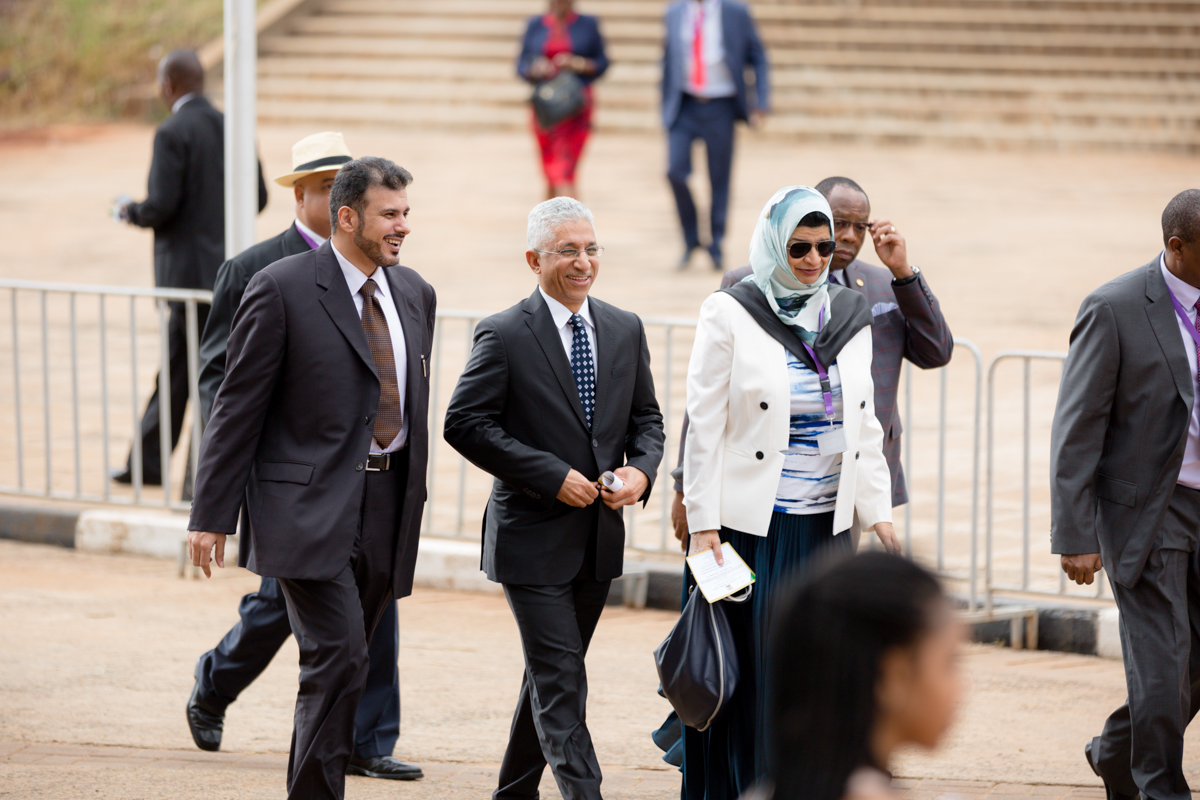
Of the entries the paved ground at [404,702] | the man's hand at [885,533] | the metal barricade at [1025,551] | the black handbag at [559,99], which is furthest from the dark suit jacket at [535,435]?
the black handbag at [559,99]

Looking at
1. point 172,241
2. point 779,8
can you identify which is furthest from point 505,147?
point 172,241

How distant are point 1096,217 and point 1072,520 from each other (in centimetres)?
1164

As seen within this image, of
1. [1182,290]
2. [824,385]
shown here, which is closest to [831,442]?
[824,385]

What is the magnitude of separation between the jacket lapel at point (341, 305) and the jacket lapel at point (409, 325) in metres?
0.14

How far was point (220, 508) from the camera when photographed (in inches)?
164

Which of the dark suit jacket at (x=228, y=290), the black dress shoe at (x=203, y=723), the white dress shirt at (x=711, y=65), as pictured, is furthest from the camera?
the white dress shirt at (x=711, y=65)

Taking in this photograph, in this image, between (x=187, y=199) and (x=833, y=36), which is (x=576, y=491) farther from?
(x=833, y=36)

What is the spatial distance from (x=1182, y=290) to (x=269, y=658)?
3.08 meters

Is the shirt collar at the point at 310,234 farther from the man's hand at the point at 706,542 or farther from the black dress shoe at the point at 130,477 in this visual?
the black dress shoe at the point at 130,477

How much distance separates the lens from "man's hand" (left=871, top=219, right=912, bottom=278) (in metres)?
4.76

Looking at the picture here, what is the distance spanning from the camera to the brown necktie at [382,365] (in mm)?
4316

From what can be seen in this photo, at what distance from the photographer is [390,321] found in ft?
14.4

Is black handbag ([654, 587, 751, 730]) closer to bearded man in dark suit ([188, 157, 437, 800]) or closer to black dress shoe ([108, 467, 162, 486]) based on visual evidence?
bearded man in dark suit ([188, 157, 437, 800])

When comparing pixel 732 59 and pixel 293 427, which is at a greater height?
pixel 732 59
